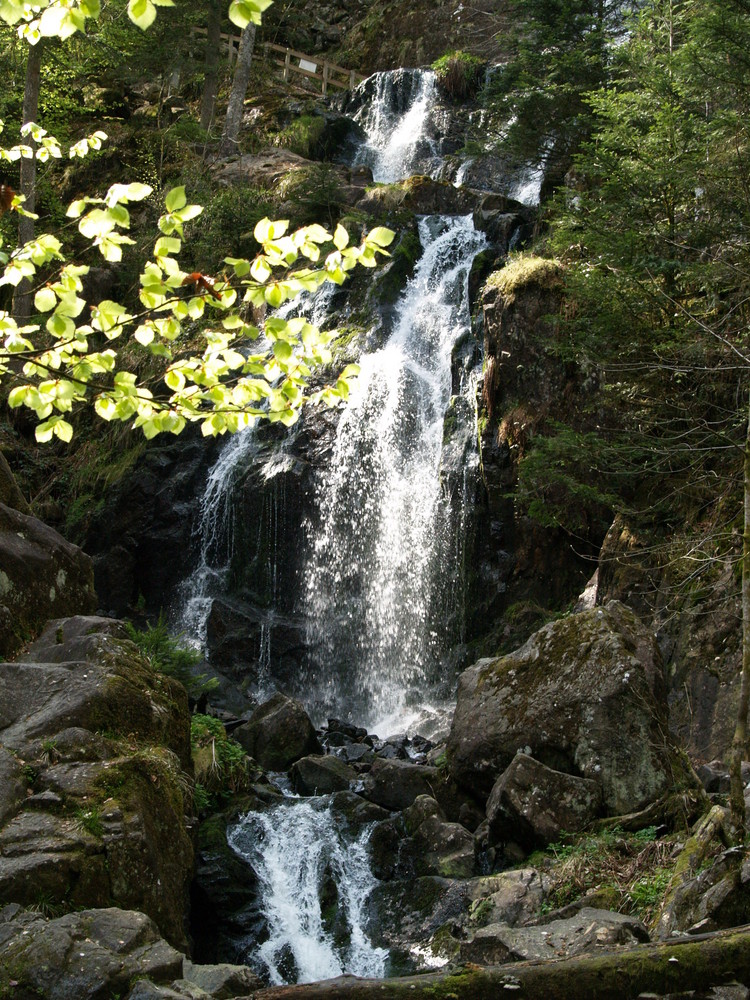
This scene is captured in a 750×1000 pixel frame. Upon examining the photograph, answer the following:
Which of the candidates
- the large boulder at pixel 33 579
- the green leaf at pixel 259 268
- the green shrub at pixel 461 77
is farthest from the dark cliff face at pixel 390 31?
the green leaf at pixel 259 268

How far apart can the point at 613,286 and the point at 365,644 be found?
26.2ft

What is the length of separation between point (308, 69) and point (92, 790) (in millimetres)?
32881

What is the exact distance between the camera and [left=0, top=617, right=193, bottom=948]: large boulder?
5492mm

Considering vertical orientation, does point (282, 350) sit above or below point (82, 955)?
above

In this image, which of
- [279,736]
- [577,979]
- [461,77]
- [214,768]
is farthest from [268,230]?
[461,77]

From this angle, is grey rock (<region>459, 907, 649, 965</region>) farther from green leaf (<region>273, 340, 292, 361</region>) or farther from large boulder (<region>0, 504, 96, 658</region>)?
large boulder (<region>0, 504, 96, 658</region>)

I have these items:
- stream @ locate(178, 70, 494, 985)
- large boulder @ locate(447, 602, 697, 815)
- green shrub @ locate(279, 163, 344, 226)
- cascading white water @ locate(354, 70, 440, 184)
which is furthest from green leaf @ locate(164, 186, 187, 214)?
cascading white water @ locate(354, 70, 440, 184)

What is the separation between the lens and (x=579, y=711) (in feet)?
27.7

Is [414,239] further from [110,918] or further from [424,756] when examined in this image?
[110,918]

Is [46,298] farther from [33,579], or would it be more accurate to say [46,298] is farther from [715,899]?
[33,579]

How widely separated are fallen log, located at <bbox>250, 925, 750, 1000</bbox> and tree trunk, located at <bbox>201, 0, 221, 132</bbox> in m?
26.7

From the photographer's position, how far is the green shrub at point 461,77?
95.7 feet

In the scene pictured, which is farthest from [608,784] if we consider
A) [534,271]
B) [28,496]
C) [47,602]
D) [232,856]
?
[28,496]

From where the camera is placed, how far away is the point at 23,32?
13.5 feet
